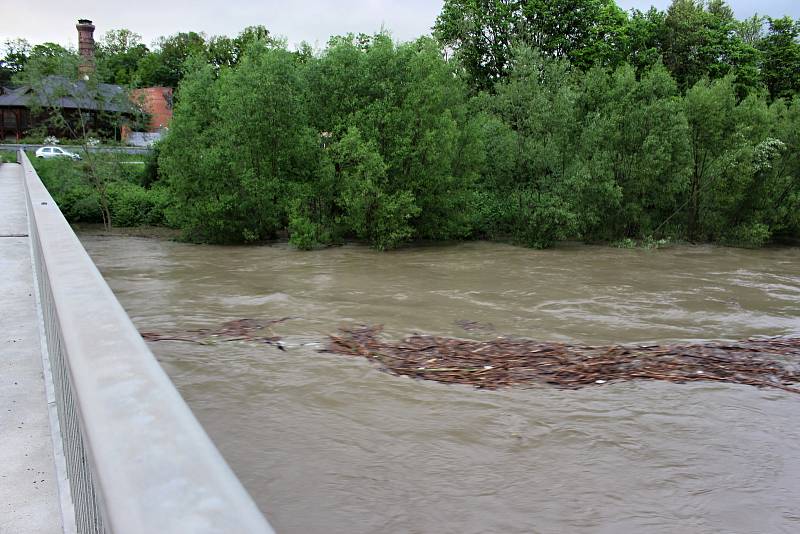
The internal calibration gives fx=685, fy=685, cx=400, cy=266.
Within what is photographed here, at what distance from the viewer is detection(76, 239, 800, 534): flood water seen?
213 inches

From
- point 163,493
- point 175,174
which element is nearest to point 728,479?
point 163,493

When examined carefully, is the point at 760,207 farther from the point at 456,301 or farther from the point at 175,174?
the point at 175,174

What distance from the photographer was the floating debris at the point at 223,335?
10.1m

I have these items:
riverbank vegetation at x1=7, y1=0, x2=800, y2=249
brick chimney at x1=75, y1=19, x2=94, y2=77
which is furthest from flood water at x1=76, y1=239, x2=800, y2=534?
brick chimney at x1=75, y1=19, x2=94, y2=77

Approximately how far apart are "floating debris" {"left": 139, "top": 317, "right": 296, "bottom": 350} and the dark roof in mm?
17943

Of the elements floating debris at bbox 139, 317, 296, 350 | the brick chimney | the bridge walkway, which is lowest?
floating debris at bbox 139, 317, 296, 350

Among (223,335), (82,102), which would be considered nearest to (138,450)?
(223,335)

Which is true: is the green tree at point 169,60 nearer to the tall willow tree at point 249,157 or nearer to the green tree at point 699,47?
the green tree at point 699,47

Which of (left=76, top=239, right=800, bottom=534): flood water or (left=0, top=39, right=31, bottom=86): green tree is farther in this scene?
(left=0, top=39, right=31, bottom=86): green tree

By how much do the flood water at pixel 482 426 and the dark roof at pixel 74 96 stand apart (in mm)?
14661

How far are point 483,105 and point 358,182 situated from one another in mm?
6381

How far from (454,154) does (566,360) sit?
13.2 metres

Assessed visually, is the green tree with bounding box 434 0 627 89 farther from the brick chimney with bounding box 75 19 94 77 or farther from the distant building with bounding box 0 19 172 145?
the brick chimney with bounding box 75 19 94 77

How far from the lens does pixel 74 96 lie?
25406 millimetres
